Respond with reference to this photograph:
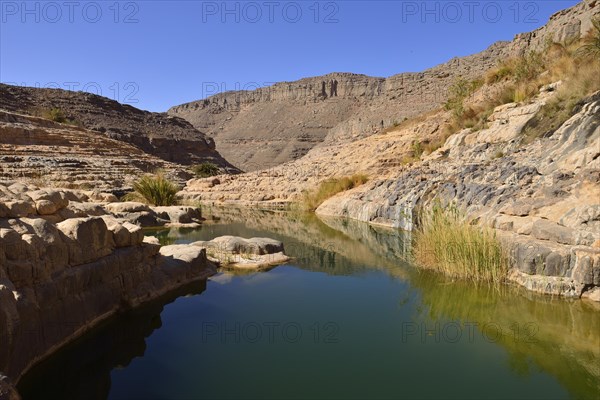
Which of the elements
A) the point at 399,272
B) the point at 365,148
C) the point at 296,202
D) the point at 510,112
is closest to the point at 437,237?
the point at 399,272

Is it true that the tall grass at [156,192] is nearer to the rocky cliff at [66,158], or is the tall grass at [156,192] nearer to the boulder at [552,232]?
the rocky cliff at [66,158]

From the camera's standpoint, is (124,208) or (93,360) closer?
(93,360)

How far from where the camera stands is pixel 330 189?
1944cm

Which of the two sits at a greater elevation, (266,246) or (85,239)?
(85,239)

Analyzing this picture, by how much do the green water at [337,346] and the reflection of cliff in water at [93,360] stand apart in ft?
0.04

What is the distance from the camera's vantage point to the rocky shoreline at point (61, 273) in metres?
3.89

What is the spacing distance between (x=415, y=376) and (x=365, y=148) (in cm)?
2139

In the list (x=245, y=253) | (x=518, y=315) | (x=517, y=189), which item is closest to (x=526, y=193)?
(x=517, y=189)

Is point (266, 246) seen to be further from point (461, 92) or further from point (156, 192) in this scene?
point (461, 92)

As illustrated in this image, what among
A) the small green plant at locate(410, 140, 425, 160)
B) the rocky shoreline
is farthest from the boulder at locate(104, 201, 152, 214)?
the small green plant at locate(410, 140, 425, 160)

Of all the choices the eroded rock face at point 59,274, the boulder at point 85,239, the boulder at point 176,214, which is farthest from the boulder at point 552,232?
the boulder at point 176,214

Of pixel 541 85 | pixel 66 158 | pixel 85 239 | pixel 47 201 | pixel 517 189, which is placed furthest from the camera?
pixel 66 158

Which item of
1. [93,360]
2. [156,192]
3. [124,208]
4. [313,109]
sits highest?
[313,109]

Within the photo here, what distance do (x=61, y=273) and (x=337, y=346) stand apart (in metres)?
3.03
